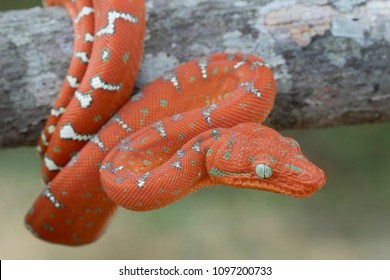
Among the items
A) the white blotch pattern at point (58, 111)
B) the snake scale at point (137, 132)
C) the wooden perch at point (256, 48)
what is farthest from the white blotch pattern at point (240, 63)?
the white blotch pattern at point (58, 111)

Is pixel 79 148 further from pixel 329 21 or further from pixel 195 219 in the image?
pixel 195 219

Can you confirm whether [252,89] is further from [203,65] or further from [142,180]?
[142,180]

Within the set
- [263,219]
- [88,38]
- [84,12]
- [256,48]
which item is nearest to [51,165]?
[88,38]

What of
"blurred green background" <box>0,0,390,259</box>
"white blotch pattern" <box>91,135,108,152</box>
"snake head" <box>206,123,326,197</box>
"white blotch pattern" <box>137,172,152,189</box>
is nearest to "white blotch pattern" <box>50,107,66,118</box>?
"white blotch pattern" <box>91,135,108,152</box>

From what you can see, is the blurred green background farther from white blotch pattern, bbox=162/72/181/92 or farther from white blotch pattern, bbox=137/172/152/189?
white blotch pattern, bbox=137/172/152/189

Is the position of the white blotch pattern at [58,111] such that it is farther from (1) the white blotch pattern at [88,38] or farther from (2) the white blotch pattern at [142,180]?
(2) the white blotch pattern at [142,180]
